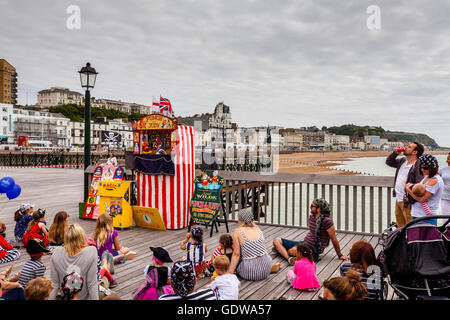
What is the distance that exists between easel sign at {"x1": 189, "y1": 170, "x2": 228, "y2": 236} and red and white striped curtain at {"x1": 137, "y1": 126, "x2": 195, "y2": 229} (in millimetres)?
335

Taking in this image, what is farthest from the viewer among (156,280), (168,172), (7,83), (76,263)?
(7,83)

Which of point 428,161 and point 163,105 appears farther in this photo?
point 163,105

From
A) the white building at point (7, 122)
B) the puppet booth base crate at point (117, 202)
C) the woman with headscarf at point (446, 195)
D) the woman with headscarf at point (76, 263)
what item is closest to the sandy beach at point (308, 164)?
the puppet booth base crate at point (117, 202)

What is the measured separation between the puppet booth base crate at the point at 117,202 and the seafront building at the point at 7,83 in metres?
144

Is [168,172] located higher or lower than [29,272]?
higher

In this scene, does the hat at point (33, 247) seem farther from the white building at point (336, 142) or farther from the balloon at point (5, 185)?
the white building at point (336, 142)

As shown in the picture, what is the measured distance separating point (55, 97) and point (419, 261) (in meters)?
173

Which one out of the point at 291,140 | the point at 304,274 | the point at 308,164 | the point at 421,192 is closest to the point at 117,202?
the point at 304,274

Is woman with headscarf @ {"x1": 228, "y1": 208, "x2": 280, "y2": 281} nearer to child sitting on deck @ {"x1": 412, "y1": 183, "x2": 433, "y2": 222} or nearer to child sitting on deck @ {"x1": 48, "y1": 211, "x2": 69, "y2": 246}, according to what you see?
child sitting on deck @ {"x1": 412, "y1": 183, "x2": 433, "y2": 222}

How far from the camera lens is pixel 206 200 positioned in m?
6.95

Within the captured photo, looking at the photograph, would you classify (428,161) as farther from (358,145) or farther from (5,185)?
(358,145)

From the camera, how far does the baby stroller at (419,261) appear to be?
2.77 metres

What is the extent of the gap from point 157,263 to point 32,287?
1.11 metres
